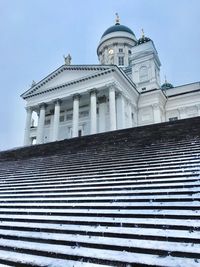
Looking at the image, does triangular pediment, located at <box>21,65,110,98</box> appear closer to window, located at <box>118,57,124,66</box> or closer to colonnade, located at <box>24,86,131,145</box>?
colonnade, located at <box>24,86,131,145</box>

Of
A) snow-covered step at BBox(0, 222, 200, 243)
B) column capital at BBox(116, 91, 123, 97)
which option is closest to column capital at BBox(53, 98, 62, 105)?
column capital at BBox(116, 91, 123, 97)

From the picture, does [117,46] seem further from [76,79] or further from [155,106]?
[76,79]

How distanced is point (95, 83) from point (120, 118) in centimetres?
513

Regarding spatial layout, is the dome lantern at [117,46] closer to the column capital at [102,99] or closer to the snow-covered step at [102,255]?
the column capital at [102,99]

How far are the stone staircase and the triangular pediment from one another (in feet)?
82.5

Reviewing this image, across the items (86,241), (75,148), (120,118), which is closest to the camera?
(86,241)

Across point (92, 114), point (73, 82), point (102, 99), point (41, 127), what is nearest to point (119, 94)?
point (102, 99)

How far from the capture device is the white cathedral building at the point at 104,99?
31688 millimetres

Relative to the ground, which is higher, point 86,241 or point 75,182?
point 75,182

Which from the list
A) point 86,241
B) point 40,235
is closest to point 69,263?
point 86,241

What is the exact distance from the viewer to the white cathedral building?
3169 cm

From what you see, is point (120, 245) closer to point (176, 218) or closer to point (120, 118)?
point (176, 218)

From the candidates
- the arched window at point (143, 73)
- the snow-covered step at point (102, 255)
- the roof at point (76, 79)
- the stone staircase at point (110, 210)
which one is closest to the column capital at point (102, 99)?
the roof at point (76, 79)

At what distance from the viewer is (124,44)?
52.1 m
